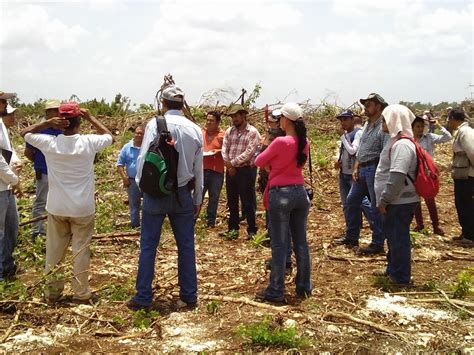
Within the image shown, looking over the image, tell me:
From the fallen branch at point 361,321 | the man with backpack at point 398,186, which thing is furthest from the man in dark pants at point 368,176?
the fallen branch at point 361,321

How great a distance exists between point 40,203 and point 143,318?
3081 mm

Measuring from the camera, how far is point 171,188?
4668mm

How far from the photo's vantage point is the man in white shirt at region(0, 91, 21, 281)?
5148 mm

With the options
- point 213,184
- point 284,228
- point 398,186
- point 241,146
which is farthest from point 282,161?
point 213,184

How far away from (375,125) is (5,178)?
4.31m

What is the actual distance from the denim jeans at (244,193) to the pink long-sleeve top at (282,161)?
2559 mm

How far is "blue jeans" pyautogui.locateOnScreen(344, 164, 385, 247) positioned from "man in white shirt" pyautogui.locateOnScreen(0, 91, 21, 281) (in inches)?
164

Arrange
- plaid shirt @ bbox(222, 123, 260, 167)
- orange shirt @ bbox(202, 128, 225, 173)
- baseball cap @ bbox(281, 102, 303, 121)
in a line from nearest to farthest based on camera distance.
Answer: baseball cap @ bbox(281, 102, 303, 121) < plaid shirt @ bbox(222, 123, 260, 167) < orange shirt @ bbox(202, 128, 225, 173)

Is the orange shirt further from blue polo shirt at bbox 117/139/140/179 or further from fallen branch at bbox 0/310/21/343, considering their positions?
fallen branch at bbox 0/310/21/343

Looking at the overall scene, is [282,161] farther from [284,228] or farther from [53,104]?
[53,104]

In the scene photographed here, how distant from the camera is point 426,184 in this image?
523 centimetres

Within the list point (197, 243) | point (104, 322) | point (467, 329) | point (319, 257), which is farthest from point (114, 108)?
point (467, 329)

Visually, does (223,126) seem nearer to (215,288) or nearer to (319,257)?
(319,257)

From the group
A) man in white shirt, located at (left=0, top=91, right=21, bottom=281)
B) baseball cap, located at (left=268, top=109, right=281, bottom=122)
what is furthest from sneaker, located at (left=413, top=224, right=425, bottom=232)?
man in white shirt, located at (left=0, top=91, right=21, bottom=281)
